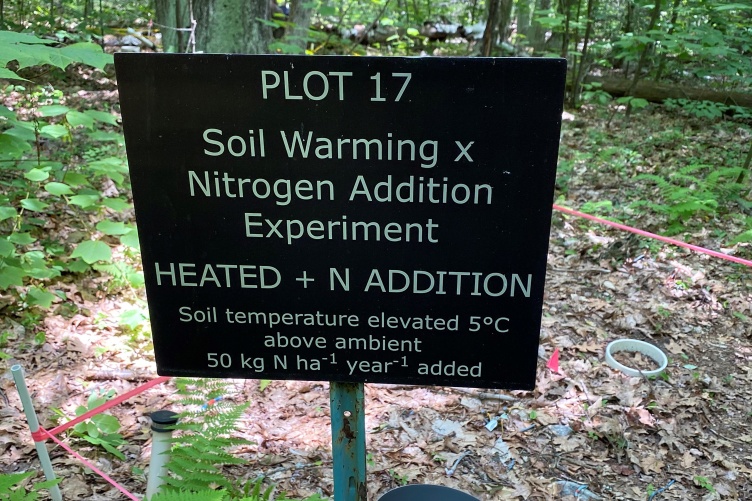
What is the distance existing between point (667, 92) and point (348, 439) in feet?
39.5

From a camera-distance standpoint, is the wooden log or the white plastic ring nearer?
the white plastic ring

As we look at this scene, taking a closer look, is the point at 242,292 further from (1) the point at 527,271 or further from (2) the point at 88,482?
(2) the point at 88,482

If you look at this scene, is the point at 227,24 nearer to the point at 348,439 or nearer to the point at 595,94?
the point at 348,439

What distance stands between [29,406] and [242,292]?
53.1 inches

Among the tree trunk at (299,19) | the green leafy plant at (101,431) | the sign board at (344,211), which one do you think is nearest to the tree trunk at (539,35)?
the tree trunk at (299,19)

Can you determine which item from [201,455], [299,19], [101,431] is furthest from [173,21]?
[201,455]

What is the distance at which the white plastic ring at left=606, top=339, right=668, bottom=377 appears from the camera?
4.08 m

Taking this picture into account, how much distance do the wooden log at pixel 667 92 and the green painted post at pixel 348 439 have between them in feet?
37.3

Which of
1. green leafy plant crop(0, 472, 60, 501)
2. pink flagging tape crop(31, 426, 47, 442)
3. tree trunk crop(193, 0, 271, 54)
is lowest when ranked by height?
pink flagging tape crop(31, 426, 47, 442)

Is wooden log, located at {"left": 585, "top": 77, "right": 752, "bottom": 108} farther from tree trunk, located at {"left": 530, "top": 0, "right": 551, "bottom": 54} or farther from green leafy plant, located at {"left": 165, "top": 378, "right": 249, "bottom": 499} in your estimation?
green leafy plant, located at {"left": 165, "top": 378, "right": 249, "bottom": 499}

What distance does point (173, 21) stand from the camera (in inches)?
284

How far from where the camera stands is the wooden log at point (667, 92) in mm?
10648

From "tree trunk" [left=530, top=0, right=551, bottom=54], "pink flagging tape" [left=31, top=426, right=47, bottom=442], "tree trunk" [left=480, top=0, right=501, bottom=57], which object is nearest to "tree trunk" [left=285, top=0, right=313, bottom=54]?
"tree trunk" [left=480, top=0, right=501, bottom=57]

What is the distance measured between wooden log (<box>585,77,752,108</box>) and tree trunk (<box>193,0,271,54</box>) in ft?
29.0
